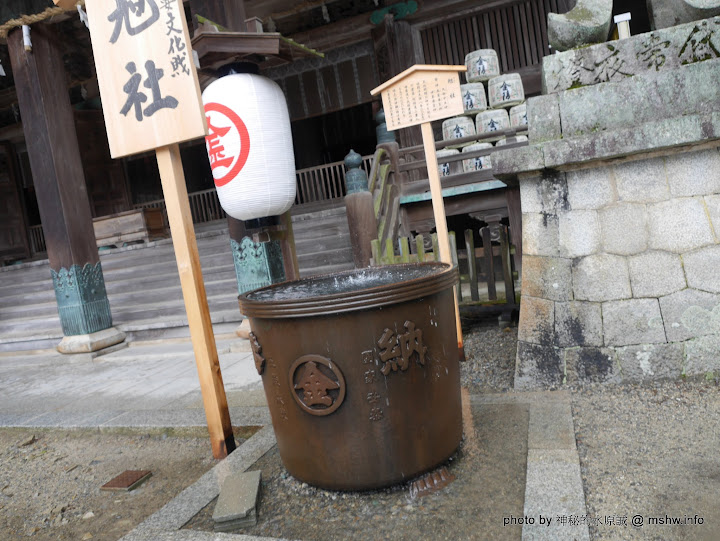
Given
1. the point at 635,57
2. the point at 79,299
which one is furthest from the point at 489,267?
the point at 79,299

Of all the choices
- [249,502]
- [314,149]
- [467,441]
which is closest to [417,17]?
[314,149]

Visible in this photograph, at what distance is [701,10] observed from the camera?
130 inches

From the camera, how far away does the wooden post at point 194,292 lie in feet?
10.1

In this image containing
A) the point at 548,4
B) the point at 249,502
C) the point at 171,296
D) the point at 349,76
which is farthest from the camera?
the point at 349,76

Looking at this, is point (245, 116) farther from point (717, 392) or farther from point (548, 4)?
point (548, 4)

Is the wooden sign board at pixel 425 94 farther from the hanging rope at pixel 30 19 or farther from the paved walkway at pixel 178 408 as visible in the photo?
the hanging rope at pixel 30 19

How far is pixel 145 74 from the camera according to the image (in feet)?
9.75

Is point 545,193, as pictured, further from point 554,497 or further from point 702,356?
point 554,497

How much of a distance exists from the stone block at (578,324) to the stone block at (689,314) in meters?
Answer: 0.43

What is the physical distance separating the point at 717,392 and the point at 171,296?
7472 millimetres

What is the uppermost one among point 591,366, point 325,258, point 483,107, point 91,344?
point 483,107

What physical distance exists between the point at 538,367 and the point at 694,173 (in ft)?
5.54

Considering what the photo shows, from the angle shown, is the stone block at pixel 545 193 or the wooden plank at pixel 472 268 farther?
the wooden plank at pixel 472 268

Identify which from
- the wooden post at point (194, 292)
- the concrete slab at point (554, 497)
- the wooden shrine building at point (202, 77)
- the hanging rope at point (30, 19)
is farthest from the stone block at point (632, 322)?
the hanging rope at point (30, 19)
